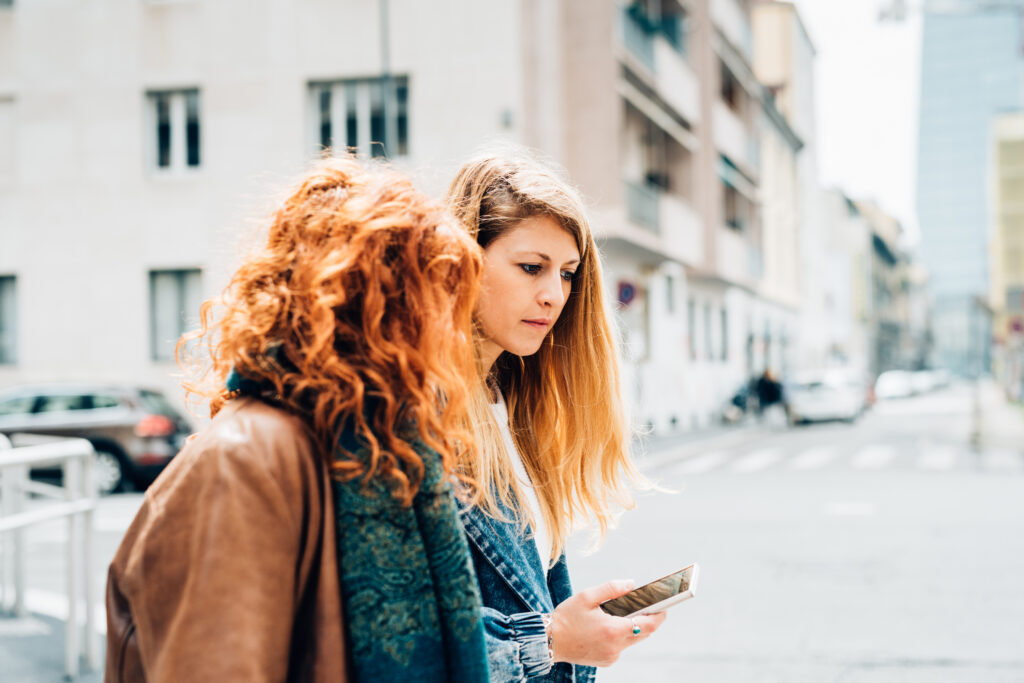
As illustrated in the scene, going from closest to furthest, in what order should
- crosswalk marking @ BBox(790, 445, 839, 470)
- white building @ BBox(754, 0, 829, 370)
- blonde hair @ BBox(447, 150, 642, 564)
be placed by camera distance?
1. blonde hair @ BBox(447, 150, 642, 564)
2. crosswalk marking @ BBox(790, 445, 839, 470)
3. white building @ BBox(754, 0, 829, 370)

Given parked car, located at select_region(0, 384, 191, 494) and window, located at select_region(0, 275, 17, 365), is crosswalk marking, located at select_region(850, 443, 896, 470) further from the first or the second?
window, located at select_region(0, 275, 17, 365)

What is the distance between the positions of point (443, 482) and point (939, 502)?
1112 cm

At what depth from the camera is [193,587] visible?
1.20 m

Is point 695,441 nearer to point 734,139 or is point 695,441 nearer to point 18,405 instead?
point 18,405

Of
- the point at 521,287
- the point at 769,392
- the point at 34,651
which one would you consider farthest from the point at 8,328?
the point at 521,287

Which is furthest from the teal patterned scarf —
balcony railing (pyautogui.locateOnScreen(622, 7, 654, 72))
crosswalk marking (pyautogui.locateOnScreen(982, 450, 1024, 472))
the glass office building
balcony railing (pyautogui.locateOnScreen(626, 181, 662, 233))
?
the glass office building

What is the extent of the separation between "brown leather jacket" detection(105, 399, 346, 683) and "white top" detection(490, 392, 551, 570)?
781mm

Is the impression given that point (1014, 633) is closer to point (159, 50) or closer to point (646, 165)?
point (159, 50)

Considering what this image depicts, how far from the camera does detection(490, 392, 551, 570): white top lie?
80.2 inches

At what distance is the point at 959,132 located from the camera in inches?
7707

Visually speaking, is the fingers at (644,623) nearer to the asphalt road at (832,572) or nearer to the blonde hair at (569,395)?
the blonde hair at (569,395)

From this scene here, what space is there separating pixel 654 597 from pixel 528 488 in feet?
1.24

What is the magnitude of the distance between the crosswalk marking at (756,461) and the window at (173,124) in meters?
11.7

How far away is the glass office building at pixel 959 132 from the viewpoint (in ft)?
623
